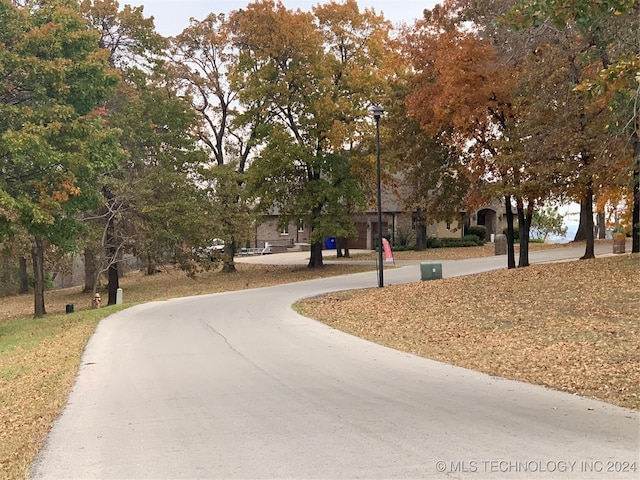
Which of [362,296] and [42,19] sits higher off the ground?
[42,19]

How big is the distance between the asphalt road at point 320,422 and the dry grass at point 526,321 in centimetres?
72

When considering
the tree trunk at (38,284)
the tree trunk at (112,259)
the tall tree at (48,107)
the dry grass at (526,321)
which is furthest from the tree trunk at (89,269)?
the dry grass at (526,321)

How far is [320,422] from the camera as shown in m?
6.13

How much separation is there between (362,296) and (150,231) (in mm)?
9993

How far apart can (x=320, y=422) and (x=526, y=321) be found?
736 cm

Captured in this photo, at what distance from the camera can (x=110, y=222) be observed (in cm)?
2530

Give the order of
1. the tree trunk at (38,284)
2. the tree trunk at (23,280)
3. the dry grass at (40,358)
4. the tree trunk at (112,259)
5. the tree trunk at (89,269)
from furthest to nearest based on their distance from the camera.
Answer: the tree trunk at (23,280), the tree trunk at (89,269), the tree trunk at (112,259), the tree trunk at (38,284), the dry grass at (40,358)

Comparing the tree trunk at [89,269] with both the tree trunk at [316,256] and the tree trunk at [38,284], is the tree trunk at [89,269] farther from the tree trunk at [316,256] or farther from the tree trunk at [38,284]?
the tree trunk at [316,256]

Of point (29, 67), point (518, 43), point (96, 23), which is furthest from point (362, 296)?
point (96, 23)

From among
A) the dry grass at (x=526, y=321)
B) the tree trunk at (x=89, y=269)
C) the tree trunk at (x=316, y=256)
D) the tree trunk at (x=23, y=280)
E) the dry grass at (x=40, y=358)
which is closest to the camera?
the dry grass at (x=40, y=358)

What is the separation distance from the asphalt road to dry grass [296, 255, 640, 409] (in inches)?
28.3

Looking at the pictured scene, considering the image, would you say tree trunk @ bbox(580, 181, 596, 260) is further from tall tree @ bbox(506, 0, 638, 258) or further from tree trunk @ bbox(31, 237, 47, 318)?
tree trunk @ bbox(31, 237, 47, 318)

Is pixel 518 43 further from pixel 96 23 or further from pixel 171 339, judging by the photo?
pixel 96 23

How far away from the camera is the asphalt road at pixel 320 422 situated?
4.87m
